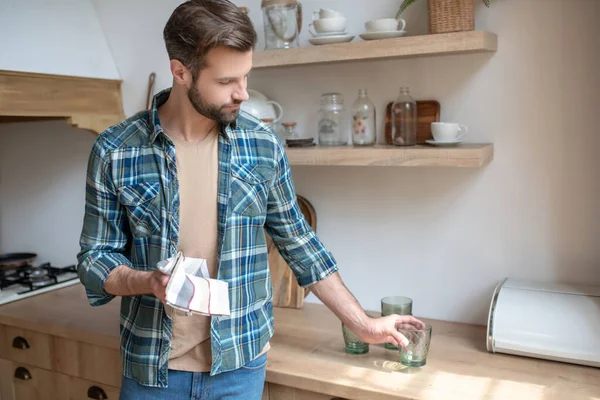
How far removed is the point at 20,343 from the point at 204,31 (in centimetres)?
154

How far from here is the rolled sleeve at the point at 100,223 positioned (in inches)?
57.7

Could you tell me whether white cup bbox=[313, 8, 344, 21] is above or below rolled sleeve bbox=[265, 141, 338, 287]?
above

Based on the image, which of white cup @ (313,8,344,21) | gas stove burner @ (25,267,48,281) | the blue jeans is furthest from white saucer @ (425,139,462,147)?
gas stove burner @ (25,267,48,281)

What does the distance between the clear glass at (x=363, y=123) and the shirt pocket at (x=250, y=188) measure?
Result: 57 cm

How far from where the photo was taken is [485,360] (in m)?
1.80

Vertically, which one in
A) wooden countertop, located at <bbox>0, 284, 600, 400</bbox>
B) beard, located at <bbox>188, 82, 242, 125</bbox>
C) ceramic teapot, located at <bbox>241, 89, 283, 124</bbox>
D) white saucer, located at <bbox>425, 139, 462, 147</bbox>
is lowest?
wooden countertop, located at <bbox>0, 284, 600, 400</bbox>

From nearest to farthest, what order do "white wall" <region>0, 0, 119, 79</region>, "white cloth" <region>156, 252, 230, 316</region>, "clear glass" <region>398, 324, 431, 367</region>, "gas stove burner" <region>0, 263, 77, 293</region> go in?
"white cloth" <region>156, 252, 230, 316</region> < "clear glass" <region>398, 324, 431, 367</region> < "white wall" <region>0, 0, 119, 79</region> < "gas stove burner" <region>0, 263, 77, 293</region>

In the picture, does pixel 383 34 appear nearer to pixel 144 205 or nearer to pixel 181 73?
pixel 181 73

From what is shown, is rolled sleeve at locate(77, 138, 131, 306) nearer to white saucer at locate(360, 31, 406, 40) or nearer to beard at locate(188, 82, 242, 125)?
beard at locate(188, 82, 242, 125)

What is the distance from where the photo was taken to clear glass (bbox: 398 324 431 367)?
172 cm

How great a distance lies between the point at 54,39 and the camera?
2.42 meters

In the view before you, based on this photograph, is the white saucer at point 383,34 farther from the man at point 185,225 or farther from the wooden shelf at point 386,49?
the man at point 185,225

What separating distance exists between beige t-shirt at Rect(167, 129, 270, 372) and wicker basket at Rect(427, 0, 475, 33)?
0.80m

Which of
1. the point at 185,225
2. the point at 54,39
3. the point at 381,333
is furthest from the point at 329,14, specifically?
the point at 54,39
